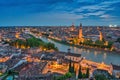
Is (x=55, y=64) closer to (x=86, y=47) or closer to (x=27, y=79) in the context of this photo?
(x=27, y=79)

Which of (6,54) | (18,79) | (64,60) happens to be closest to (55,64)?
(64,60)

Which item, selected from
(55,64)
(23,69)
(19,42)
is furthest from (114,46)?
(23,69)

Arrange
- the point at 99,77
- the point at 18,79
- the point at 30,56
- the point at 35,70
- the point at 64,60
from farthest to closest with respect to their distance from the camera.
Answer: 1. the point at 30,56
2. the point at 64,60
3. the point at 35,70
4. the point at 99,77
5. the point at 18,79

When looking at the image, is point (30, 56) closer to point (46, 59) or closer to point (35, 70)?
point (46, 59)

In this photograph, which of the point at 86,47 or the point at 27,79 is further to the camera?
the point at 86,47

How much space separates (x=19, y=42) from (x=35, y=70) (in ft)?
18.9

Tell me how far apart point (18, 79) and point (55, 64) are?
8.63ft

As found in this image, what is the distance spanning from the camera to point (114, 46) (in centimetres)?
1164

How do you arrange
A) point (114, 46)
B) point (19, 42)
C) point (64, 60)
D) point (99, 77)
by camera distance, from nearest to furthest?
1. point (99, 77)
2. point (64, 60)
3. point (19, 42)
4. point (114, 46)

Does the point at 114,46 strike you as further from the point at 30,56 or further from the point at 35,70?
the point at 35,70

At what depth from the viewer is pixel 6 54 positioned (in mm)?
7738

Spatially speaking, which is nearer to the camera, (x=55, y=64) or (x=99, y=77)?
(x=99, y=77)

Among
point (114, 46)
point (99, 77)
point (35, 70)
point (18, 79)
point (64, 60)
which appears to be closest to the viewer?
point (18, 79)

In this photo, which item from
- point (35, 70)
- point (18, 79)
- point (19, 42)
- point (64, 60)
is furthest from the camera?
point (19, 42)
